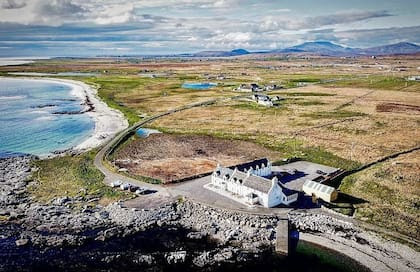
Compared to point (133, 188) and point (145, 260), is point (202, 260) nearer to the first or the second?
point (145, 260)

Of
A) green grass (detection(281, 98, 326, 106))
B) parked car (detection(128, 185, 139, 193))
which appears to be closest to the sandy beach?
parked car (detection(128, 185, 139, 193))

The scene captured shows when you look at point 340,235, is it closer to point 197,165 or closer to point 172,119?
point 197,165

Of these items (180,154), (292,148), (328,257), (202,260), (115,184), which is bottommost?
(328,257)

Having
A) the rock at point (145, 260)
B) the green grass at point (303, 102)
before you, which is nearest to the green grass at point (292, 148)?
the rock at point (145, 260)

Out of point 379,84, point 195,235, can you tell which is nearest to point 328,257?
point 195,235

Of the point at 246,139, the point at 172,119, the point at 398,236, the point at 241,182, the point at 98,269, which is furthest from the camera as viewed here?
the point at 172,119

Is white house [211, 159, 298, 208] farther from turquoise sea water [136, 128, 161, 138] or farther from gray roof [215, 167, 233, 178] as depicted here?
turquoise sea water [136, 128, 161, 138]

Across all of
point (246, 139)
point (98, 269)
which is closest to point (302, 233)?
point (98, 269)
